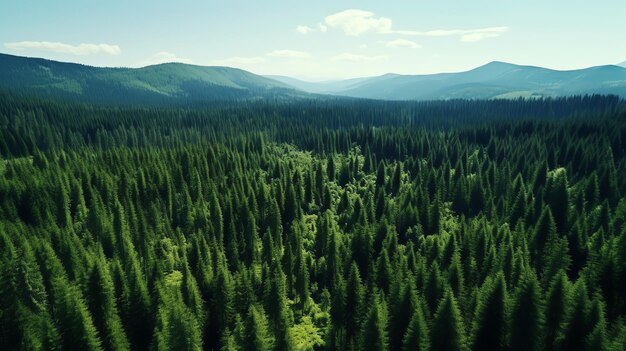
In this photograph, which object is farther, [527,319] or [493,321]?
[493,321]

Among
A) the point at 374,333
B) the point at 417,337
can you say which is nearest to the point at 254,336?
the point at 374,333

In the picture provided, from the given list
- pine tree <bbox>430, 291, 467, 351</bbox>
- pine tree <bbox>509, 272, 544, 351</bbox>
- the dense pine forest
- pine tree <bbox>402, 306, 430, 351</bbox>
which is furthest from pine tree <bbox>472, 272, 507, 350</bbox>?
pine tree <bbox>402, 306, 430, 351</bbox>

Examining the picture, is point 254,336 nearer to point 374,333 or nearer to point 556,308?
point 374,333

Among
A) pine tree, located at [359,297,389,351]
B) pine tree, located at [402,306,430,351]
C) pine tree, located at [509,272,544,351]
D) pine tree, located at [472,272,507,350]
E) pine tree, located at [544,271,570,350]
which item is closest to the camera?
pine tree, located at [402,306,430,351]

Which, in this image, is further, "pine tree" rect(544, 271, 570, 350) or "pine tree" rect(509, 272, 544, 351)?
"pine tree" rect(544, 271, 570, 350)

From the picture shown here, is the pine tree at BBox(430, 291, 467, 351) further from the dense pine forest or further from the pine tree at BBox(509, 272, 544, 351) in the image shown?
the pine tree at BBox(509, 272, 544, 351)

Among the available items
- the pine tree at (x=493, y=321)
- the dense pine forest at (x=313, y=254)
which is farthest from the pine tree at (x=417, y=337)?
the pine tree at (x=493, y=321)

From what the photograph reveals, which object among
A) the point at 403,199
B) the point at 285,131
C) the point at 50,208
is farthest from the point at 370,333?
the point at 285,131

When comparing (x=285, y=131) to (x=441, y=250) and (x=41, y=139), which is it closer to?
(x=41, y=139)

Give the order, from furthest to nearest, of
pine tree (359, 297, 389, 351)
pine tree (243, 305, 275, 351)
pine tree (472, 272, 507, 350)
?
pine tree (472, 272, 507, 350) → pine tree (243, 305, 275, 351) → pine tree (359, 297, 389, 351)

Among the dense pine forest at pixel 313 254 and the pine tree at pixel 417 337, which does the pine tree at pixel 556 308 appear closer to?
the dense pine forest at pixel 313 254
